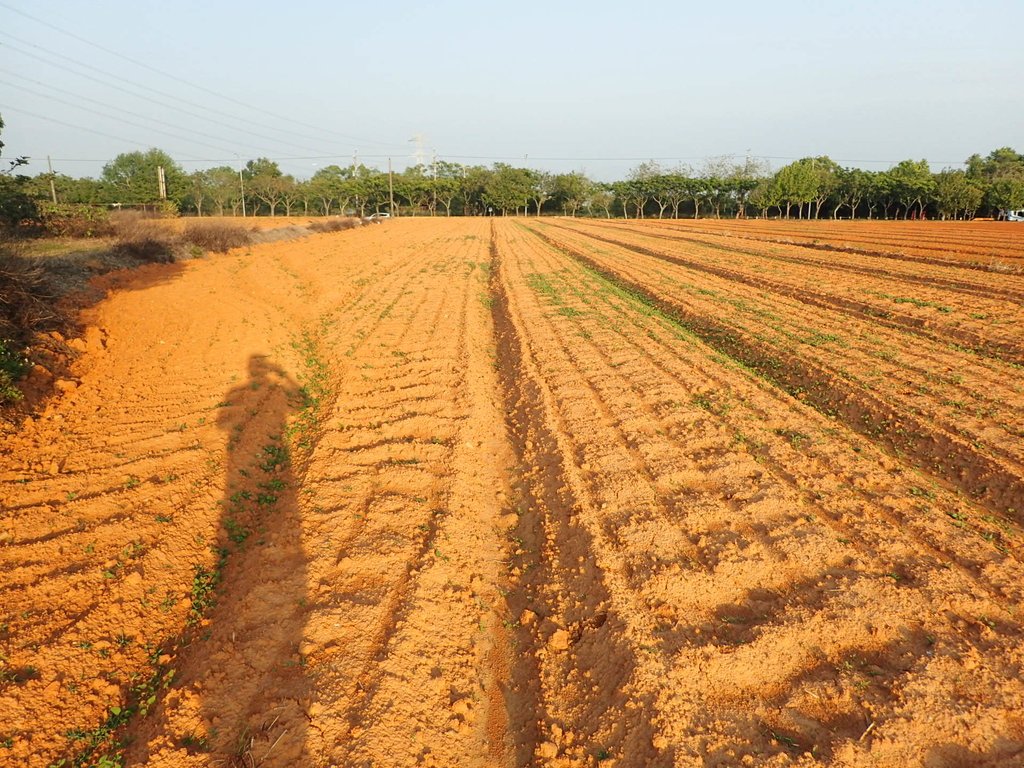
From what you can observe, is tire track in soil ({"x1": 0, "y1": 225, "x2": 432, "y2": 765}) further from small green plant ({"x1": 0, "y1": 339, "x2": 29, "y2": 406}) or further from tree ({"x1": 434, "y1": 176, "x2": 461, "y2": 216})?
tree ({"x1": 434, "y1": 176, "x2": 461, "y2": 216})

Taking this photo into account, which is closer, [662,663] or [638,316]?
[662,663]

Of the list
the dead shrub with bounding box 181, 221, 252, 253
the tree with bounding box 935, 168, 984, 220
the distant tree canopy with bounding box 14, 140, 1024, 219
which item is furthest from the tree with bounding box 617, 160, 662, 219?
the dead shrub with bounding box 181, 221, 252, 253

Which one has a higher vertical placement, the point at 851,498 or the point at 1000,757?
the point at 851,498

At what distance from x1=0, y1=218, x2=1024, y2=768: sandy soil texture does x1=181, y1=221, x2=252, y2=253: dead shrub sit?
35.8ft

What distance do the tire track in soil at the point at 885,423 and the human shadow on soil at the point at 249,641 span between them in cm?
620

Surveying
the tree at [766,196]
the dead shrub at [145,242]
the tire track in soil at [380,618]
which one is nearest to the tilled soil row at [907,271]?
the tire track in soil at [380,618]

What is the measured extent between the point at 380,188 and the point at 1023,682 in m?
80.7

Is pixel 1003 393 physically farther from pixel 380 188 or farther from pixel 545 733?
pixel 380 188

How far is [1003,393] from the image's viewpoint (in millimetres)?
6980

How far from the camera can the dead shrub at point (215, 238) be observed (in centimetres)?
1861

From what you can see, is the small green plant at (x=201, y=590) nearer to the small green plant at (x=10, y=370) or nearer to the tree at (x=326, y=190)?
the small green plant at (x=10, y=370)

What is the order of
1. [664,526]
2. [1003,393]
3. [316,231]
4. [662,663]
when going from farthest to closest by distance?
1. [316,231]
2. [1003,393]
3. [664,526]
4. [662,663]

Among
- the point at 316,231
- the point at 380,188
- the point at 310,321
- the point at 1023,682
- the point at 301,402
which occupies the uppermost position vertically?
the point at 380,188

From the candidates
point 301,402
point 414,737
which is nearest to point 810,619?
point 414,737
